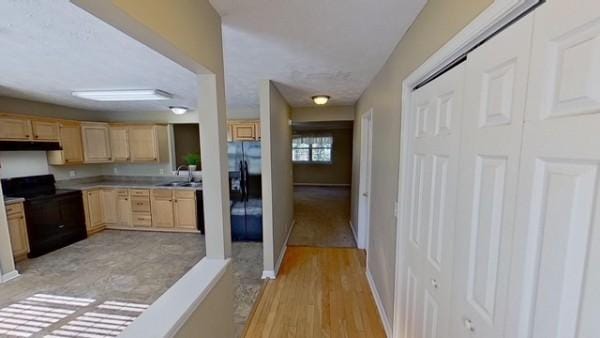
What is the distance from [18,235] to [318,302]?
14.2 ft

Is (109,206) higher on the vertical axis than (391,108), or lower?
lower

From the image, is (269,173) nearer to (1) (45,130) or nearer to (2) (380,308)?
(2) (380,308)

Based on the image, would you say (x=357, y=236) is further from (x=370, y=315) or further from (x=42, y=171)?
(x=42, y=171)

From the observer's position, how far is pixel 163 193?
4691mm

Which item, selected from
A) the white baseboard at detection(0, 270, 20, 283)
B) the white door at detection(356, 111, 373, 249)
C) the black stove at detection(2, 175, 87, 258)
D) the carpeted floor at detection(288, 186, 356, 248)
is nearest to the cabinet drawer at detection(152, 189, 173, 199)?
the black stove at detection(2, 175, 87, 258)

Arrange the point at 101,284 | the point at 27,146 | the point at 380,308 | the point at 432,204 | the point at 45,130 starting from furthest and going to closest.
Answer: the point at 45,130 < the point at 27,146 < the point at 101,284 < the point at 380,308 < the point at 432,204

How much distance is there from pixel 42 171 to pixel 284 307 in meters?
4.87

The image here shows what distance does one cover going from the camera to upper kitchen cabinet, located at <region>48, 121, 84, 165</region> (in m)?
4.26

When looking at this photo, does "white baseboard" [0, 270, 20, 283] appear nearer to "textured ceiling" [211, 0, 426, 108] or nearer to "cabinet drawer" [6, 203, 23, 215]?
"cabinet drawer" [6, 203, 23, 215]

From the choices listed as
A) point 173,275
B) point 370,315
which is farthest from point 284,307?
point 173,275

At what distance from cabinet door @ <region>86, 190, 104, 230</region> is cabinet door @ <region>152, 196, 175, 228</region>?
104 cm

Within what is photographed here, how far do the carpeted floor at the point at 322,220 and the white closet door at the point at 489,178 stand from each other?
3111 mm

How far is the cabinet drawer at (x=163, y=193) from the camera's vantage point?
4.67 meters

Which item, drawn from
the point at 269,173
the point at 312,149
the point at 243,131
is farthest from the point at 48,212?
the point at 312,149
